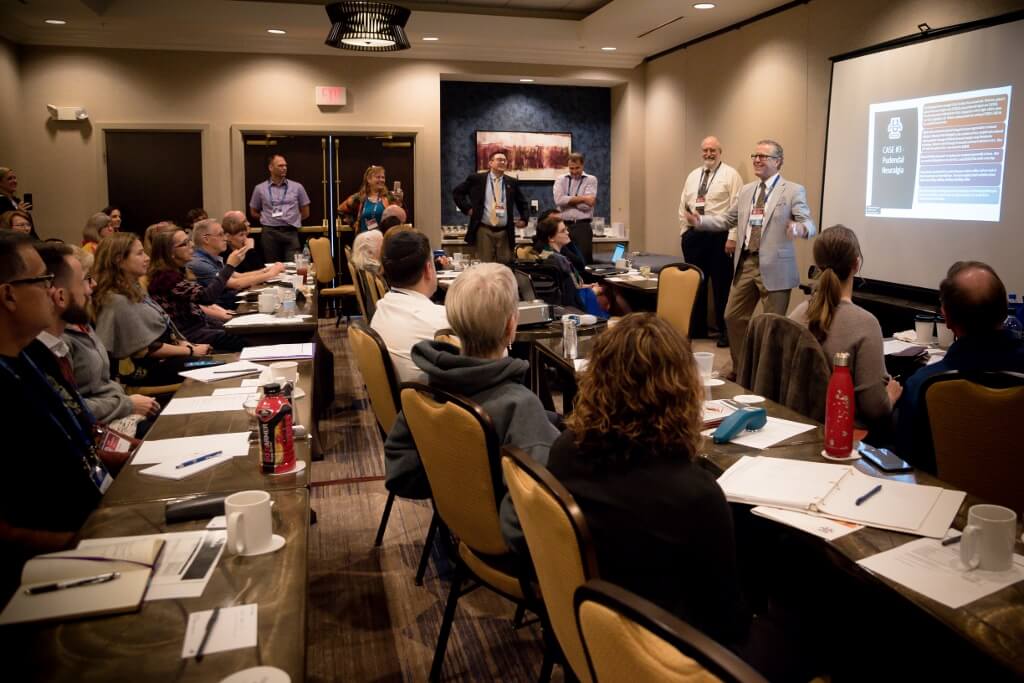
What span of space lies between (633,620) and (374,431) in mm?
4192

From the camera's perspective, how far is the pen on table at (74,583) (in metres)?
1.43

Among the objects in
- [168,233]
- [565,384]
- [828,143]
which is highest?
[828,143]

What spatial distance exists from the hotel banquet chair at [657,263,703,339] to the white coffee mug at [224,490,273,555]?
12.9ft

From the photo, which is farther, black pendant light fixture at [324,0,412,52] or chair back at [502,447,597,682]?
black pendant light fixture at [324,0,412,52]

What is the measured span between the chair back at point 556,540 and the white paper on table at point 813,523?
546 mm

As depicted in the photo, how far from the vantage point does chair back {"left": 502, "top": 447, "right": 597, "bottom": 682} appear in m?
1.33

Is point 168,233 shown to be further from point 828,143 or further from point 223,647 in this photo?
point 828,143

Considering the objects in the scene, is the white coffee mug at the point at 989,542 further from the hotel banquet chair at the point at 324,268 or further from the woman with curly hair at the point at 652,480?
the hotel banquet chair at the point at 324,268

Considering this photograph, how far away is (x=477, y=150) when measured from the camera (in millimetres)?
10562

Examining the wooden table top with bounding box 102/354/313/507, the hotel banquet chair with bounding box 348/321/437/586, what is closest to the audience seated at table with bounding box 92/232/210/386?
the hotel banquet chair with bounding box 348/321/437/586

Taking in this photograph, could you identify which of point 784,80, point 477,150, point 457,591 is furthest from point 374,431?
point 477,150

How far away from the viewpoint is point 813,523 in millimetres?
1741

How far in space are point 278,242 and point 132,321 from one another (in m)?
5.67

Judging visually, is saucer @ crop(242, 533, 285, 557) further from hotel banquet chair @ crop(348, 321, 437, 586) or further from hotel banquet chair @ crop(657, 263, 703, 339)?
hotel banquet chair @ crop(657, 263, 703, 339)
